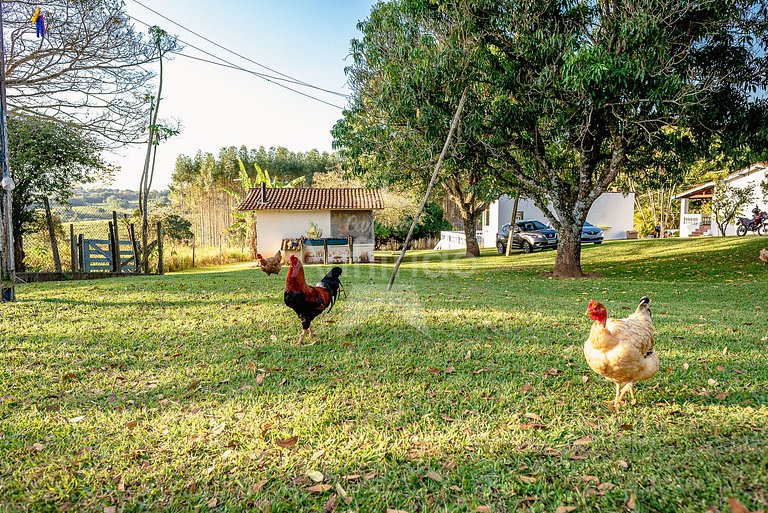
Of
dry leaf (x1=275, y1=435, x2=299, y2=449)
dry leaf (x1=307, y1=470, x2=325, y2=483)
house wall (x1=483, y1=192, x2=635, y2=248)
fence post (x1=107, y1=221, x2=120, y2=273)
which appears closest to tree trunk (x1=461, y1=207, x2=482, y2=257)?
house wall (x1=483, y1=192, x2=635, y2=248)

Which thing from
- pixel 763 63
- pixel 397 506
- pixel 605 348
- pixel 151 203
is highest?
pixel 763 63

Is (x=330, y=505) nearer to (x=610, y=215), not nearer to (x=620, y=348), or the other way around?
(x=620, y=348)

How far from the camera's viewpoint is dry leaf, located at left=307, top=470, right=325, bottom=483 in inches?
96.9

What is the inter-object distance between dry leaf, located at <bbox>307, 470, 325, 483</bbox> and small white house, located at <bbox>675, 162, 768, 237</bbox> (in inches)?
1097

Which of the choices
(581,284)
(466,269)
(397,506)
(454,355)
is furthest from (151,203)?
(397,506)

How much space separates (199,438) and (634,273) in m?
14.5

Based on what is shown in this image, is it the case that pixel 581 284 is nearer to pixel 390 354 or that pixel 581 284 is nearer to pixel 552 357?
pixel 552 357

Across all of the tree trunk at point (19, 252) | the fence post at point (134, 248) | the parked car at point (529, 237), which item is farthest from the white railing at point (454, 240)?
the tree trunk at point (19, 252)

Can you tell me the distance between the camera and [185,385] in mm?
3922

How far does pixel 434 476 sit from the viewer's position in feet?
8.12

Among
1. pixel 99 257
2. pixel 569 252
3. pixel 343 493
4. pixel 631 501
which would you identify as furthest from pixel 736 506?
pixel 99 257

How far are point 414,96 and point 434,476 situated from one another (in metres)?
10.1

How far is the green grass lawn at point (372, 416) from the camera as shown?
234 cm

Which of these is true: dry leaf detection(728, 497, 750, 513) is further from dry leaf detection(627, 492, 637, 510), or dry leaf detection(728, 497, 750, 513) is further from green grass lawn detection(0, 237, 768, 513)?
dry leaf detection(627, 492, 637, 510)
